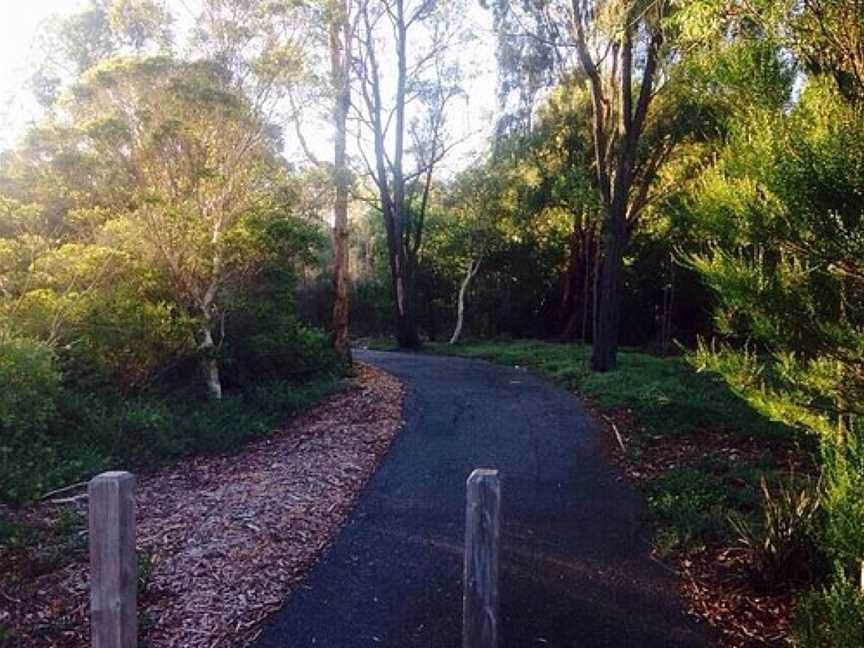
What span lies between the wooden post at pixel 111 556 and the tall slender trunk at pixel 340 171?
12000 millimetres

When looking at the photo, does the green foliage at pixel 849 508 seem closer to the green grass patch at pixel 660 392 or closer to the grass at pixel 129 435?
the grass at pixel 129 435

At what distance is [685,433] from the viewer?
991 cm

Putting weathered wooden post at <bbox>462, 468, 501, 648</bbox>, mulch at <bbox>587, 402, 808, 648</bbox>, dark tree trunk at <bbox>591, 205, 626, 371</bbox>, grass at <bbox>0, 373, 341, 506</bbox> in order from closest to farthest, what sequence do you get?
weathered wooden post at <bbox>462, 468, 501, 648</bbox>
mulch at <bbox>587, 402, 808, 648</bbox>
grass at <bbox>0, 373, 341, 506</bbox>
dark tree trunk at <bbox>591, 205, 626, 371</bbox>

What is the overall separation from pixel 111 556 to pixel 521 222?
22.0 metres

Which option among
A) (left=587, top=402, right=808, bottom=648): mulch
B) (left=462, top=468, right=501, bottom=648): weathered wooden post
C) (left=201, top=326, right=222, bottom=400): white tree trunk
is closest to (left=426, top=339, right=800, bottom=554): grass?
(left=587, top=402, right=808, bottom=648): mulch

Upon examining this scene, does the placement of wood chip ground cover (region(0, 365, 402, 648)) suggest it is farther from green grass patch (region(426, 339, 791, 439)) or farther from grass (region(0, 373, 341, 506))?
green grass patch (region(426, 339, 791, 439))

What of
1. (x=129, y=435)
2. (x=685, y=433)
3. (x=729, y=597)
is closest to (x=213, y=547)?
(x=129, y=435)

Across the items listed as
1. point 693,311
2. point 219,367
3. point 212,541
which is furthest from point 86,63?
point 693,311

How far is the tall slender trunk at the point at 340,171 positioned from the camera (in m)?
14.7

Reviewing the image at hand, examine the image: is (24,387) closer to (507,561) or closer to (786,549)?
(507,561)

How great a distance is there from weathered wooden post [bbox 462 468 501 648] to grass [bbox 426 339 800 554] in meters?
3.32

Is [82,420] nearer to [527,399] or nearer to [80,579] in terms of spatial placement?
[80,579]

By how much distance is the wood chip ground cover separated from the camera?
4418 mm

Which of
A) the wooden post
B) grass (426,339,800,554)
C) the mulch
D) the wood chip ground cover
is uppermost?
the wooden post
